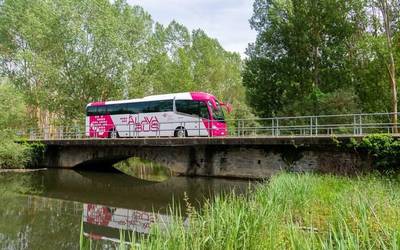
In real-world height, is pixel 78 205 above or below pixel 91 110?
below

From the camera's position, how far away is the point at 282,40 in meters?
29.8

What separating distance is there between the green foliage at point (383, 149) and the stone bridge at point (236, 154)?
1.49 ft

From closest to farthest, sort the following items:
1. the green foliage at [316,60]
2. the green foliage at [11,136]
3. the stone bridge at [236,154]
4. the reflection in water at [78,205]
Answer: the reflection in water at [78,205] < the stone bridge at [236,154] < the green foliage at [11,136] < the green foliage at [316,60]

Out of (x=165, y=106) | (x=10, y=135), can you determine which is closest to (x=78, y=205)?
(x=165, y=106)

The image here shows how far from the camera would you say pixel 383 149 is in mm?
14523

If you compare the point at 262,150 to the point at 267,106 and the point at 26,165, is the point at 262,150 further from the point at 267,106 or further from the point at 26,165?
the point at 26,165

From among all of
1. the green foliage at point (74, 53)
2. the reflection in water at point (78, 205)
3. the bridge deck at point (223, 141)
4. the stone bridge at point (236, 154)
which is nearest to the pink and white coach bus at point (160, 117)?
the stone bridge at point (236, 154)

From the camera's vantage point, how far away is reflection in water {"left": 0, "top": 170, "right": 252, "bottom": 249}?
8.92 meters

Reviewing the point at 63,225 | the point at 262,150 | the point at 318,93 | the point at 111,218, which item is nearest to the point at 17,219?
the point at 63,225

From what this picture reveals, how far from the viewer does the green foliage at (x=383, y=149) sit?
1421cm

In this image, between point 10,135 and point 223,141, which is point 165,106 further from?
point 10,135

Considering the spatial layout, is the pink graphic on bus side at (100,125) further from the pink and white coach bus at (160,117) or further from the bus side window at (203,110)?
the bus side window at (203,110)

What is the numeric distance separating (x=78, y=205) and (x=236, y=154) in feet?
28.5

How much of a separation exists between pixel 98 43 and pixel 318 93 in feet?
58.6
